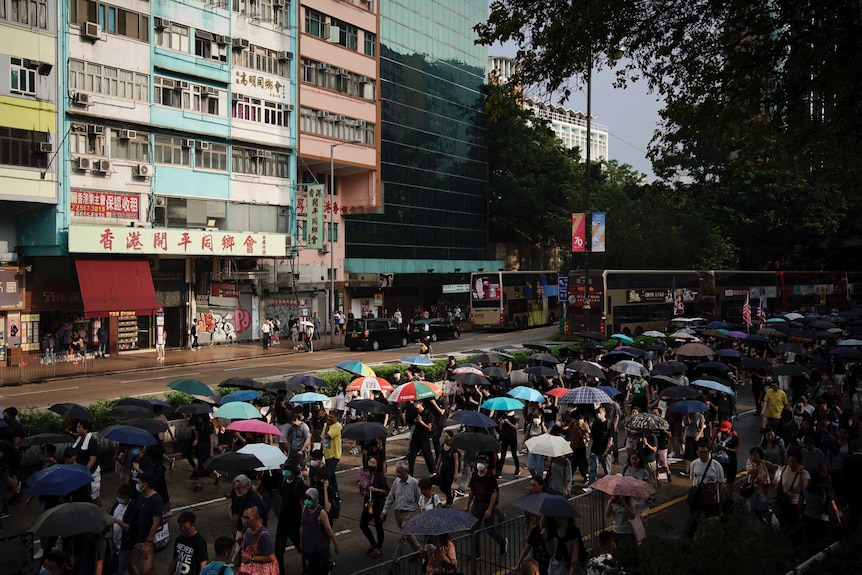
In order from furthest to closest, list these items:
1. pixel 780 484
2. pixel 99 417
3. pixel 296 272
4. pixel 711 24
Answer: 1. pixel 296 272
2. pixel 99 417
3. pixel 711 24
4. pixel 780 484

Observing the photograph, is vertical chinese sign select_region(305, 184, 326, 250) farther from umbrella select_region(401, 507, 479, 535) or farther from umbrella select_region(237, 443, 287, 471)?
umbrella select_region(401, 507, 479, 535)

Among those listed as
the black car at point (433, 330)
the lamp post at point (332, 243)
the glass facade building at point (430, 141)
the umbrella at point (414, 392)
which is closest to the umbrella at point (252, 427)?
the umbrella at point (414, 392)

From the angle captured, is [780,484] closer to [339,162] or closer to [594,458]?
[594,458]

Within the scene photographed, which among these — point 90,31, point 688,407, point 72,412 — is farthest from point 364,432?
point 90,31

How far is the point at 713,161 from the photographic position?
58.2 m

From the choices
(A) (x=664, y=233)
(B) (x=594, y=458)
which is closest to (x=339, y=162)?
(A) (x=664, y=233)

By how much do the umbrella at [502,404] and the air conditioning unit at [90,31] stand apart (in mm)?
25556

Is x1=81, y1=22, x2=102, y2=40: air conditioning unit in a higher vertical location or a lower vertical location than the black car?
higher

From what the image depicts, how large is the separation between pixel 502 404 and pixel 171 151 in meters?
25.9

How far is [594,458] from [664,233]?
38432 mm

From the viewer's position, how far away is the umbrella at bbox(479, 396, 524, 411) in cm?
1467

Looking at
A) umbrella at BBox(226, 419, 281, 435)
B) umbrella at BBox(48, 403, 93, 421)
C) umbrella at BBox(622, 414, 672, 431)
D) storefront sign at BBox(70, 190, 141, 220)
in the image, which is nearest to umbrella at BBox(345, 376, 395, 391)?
umbrella at BBox(226, 419, 281, 435)

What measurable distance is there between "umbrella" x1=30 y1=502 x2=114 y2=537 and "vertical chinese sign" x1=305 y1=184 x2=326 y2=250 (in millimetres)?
34774

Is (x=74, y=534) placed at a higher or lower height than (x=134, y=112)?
lower
